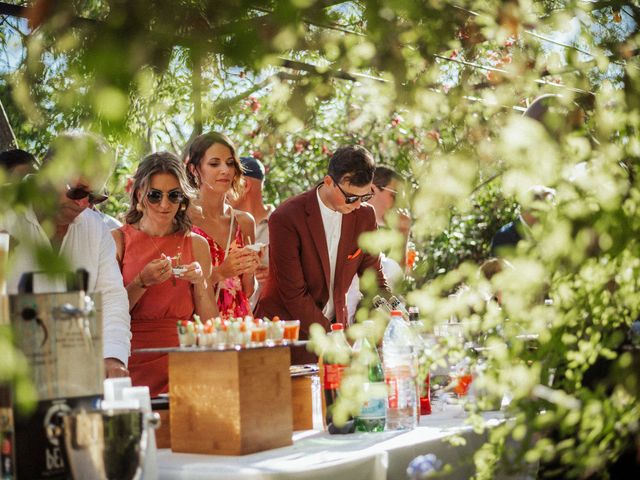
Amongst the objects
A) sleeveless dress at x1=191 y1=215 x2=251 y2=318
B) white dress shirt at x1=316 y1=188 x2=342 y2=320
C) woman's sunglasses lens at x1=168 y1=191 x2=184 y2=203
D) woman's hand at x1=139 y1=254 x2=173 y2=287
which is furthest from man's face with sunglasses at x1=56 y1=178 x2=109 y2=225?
white dress shirt at x1=316 y1=188 x2=342 y2=320

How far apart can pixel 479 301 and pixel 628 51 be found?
704mm

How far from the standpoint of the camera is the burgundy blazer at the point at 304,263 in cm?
467

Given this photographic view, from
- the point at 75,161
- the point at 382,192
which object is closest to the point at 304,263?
the point at 382,192

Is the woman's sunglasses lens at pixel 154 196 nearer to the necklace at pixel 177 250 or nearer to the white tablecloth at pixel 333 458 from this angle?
the necklace at pixel 177 250

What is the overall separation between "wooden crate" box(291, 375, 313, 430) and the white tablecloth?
5 centimetres

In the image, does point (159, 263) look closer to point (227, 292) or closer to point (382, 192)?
point (227, 292)

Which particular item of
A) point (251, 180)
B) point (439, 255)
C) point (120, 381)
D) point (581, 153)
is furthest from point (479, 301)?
point (439, 255)

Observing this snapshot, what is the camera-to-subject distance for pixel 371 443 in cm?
265

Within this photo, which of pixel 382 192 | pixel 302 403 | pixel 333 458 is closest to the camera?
pixel 333 458

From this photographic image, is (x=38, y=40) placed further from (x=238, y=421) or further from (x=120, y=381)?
(x=238, y=421)

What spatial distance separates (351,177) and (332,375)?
1886 millimetres

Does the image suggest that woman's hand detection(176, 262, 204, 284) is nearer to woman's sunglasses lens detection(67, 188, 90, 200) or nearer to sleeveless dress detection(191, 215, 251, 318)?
sleeveless dress detection(191, 215, 251, 318)

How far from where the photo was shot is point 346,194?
471 cm

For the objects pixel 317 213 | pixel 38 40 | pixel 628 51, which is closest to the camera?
pixel 38 40
